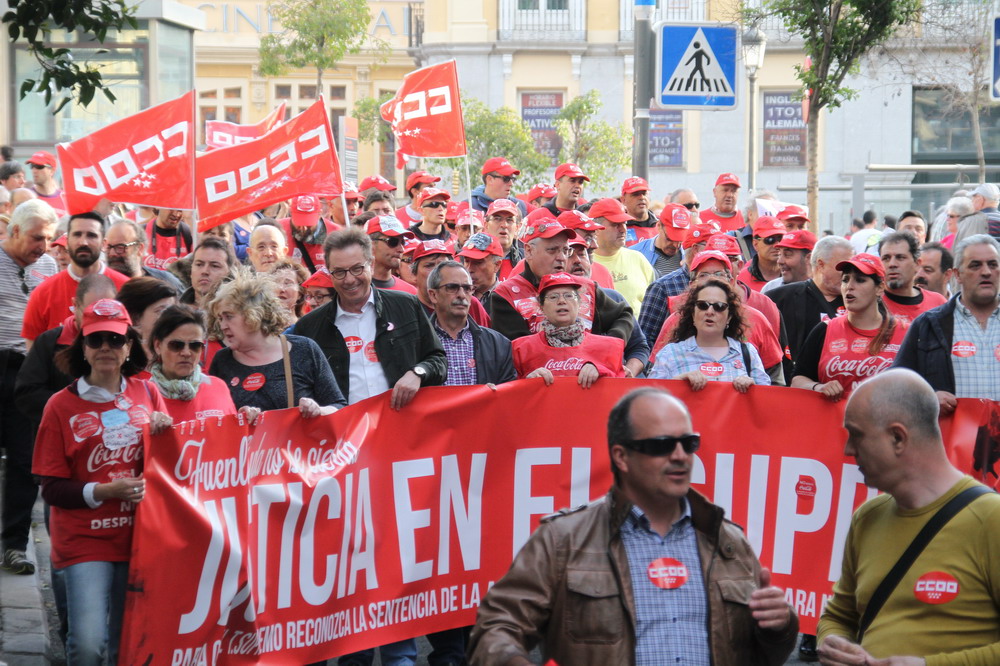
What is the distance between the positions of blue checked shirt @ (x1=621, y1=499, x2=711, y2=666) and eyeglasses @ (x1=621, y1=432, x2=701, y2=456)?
198 mm

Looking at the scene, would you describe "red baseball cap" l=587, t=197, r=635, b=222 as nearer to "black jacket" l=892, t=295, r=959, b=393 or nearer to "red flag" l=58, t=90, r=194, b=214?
"red flag" l=58, t=90, r=194, b=214

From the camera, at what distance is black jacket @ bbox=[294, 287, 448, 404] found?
23.5 feet

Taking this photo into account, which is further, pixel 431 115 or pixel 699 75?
pixel 431 115

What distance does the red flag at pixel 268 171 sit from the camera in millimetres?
10547

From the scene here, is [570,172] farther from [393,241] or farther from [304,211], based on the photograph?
[393,241]

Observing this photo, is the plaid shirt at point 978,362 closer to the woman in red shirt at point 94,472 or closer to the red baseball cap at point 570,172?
the woman in red shirt at point 94,472

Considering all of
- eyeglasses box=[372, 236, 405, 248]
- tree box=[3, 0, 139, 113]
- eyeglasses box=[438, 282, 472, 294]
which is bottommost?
Answer: eyeglasses box=[438, 282, 472, 294]

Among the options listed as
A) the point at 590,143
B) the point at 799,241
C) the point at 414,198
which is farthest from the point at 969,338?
the point at 590,143

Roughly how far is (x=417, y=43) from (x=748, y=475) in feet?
140

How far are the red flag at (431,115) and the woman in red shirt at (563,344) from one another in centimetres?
577

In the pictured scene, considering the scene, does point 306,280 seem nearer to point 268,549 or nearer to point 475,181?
point 268,549

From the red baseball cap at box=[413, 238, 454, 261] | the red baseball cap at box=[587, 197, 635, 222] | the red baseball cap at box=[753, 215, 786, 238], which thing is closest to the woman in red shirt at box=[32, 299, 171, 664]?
the red baseball cap at box=[413, 238, 454, 261]

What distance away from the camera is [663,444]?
12.9 feet

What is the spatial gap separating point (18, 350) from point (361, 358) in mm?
3078
